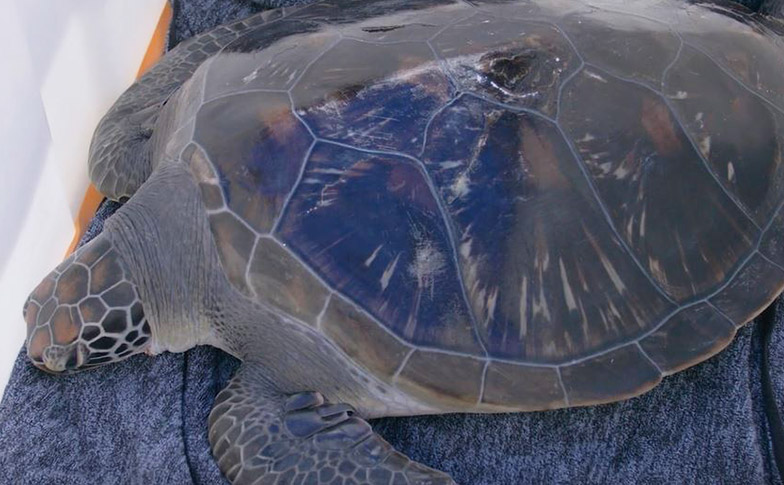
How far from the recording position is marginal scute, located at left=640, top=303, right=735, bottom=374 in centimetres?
121

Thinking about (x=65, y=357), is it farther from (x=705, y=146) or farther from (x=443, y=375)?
(x=705, y=146)

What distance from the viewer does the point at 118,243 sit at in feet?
4.18

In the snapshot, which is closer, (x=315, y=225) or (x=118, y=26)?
(x=315, y=225)

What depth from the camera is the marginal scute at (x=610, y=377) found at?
1181 millimetres

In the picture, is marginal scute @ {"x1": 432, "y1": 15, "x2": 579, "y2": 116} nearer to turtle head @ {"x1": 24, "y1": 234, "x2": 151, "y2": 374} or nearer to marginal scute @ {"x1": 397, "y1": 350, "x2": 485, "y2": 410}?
marginal scute @ {"x1": 397, "y1": 350, "x2": 485, "y2": 410}

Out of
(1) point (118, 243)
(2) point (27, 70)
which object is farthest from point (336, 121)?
(2) point (27, 70)

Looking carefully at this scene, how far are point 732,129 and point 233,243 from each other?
2.71ft

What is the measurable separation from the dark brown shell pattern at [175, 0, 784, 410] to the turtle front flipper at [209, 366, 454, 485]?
0.37ft

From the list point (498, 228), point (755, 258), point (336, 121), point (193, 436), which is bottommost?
point (193, 436)

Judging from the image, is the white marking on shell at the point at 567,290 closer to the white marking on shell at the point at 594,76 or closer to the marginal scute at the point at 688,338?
the marginal scute at the point at 688,338

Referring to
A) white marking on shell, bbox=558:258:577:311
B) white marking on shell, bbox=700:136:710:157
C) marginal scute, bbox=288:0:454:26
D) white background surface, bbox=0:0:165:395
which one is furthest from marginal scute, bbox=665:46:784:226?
white background surface, bbox=0:0:165:395

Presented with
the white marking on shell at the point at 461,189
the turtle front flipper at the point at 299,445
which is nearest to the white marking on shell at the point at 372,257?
the white marking on shell at the point at 461,189

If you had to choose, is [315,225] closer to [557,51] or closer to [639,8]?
[557,51]

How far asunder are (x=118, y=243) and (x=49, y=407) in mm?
335
